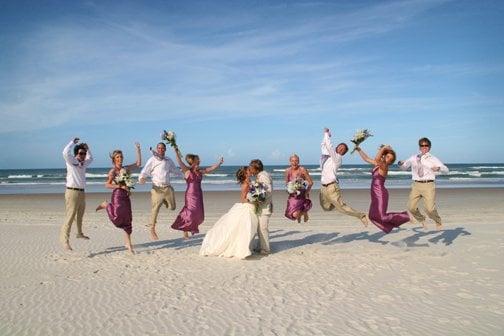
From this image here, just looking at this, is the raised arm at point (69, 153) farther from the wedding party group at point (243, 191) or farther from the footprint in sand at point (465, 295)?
the footprint in sand at point (465, 295)

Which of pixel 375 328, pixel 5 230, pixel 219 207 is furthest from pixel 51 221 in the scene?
pixel 375 328

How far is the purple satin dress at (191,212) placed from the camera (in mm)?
10742

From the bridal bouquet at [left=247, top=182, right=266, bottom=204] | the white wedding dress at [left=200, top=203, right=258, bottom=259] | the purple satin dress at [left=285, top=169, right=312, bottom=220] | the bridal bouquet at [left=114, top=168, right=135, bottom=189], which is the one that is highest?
the bridal bouquet at [left=114, top=168, right=135, bottom=189]

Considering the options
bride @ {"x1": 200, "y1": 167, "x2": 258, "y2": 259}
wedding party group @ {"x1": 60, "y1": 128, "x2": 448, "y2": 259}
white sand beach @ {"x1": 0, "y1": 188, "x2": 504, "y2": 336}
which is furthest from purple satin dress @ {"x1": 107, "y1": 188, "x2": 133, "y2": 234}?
bride @ {"x1": 200, "y1": 167, "x2": 258, "y2": 259}

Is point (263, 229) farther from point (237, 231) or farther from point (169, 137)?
point (169, 137)

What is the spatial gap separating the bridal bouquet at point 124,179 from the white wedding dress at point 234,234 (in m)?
2.04

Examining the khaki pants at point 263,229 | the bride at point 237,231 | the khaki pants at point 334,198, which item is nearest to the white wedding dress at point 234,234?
the bride at point 237,231

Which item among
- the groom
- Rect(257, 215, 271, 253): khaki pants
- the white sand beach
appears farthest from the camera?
Rect(257, 215, 271, 253): khaki pants

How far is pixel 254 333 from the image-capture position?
5137mm

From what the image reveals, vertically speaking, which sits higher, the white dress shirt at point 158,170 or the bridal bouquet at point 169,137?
the bridal bouquet at point 169,137

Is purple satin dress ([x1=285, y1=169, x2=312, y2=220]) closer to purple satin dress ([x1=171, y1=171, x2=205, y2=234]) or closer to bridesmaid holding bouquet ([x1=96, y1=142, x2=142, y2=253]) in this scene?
purple satin dress ([x1=171, y1=171, x2=205, y2=234])

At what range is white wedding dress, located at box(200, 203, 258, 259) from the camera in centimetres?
905

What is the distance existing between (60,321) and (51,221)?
11.5 m

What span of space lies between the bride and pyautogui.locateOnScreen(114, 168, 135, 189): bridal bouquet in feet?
6.68
